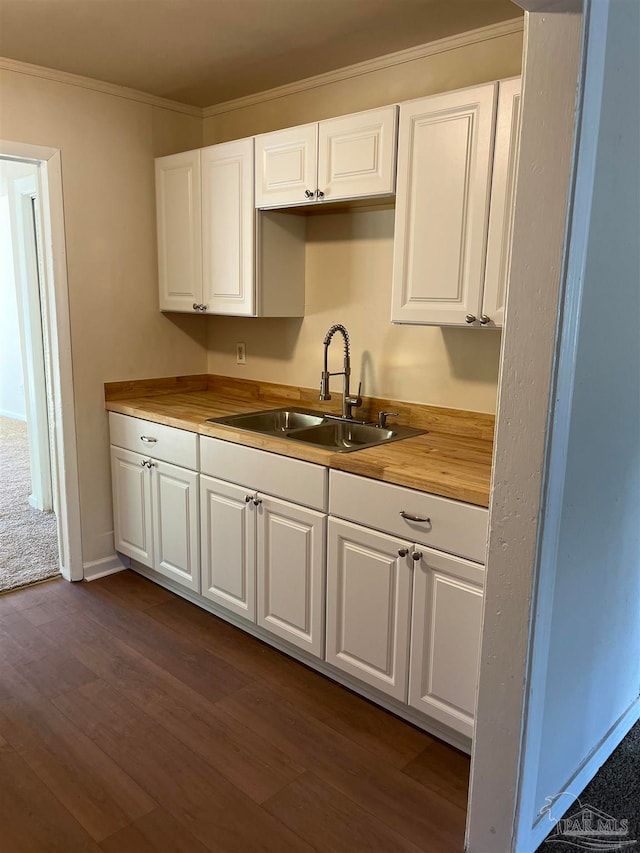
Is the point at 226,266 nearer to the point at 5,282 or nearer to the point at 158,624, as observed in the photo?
the point at 158,624

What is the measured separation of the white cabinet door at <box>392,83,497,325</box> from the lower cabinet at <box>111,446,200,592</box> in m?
1.30

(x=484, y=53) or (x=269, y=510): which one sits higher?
(x=484, y=53)

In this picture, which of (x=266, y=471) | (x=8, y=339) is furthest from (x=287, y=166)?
(x=8, y=339)

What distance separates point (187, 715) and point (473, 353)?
1726 millimetres

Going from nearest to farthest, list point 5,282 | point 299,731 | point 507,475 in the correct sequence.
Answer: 1. point 507,475
2. point 299,731
3. point 5,282

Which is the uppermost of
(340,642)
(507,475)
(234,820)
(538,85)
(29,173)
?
(29,173)

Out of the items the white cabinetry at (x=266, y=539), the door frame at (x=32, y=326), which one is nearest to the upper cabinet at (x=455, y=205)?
the white cabinetry at (x=266, y=539)

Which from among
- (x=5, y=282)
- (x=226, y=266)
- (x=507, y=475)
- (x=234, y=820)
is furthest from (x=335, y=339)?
(x=5, y=282)

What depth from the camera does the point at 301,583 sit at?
2.53m

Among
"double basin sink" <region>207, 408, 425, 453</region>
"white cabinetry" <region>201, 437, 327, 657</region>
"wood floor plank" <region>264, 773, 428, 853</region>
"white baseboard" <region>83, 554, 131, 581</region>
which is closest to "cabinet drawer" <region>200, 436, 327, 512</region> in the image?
"white cabinetry" <region>201, 437, 327, 657</region>

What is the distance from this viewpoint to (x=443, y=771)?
2.10m

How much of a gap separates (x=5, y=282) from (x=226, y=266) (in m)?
4.93

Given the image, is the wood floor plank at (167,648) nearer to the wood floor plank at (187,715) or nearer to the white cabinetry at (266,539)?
the wood floor plank at (187,715)

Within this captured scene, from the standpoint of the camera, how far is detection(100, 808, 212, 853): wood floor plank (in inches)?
70.5
